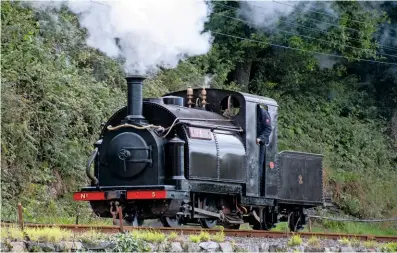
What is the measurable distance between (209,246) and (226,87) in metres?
14.0

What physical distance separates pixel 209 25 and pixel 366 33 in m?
5.04

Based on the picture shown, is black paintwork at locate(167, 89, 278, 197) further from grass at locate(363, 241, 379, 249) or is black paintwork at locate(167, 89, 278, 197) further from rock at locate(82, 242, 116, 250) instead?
rock at locate(82, 242, 116, 250)

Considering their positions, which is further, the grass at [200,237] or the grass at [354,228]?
the grass at [354,228]

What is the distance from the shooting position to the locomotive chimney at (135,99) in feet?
39.8

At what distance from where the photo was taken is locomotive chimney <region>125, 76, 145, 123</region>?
12.1 meters

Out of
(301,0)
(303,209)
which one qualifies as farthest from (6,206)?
(301,0)

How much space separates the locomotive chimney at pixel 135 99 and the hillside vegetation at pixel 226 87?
9.28ft

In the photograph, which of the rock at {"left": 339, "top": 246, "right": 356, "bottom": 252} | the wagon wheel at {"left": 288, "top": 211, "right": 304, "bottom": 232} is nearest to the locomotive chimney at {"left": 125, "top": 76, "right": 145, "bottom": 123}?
the rock at {"left": 339, "top": 246, "right": 356, "bottom": 252}

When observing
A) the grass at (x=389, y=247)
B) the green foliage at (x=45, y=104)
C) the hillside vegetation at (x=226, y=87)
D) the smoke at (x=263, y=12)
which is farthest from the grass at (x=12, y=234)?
the smoke at (x=263, y=12)

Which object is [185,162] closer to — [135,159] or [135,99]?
[135,159]

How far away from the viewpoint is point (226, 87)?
23.8 m

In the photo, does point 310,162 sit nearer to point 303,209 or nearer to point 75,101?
point 303,209

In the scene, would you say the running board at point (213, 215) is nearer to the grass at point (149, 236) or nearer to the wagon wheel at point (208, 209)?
the wagon wheel at point (208, 209)

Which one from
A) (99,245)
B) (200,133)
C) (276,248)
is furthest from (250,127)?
(99,245)
